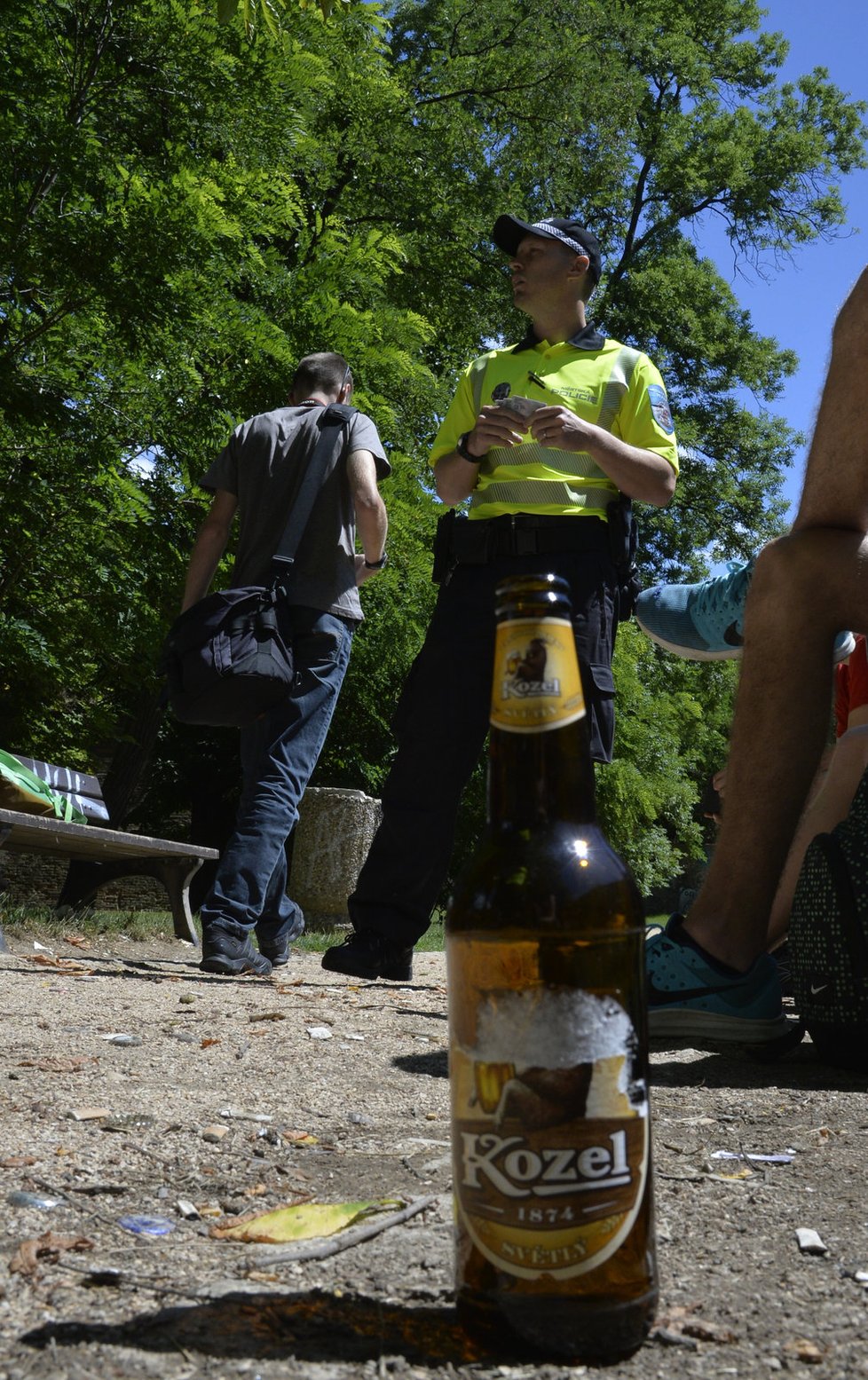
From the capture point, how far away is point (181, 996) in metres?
4.02

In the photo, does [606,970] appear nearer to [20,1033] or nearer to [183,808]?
[20,1033]

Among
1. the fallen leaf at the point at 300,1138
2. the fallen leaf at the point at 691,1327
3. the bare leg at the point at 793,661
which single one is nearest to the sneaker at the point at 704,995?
the bare leg at the point at 793,661

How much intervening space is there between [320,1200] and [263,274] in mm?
8676

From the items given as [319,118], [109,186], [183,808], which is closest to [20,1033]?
[109,186]

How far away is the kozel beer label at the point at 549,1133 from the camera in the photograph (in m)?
1.18

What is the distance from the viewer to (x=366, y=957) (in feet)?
13.0

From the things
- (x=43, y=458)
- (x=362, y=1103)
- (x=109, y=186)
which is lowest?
(x=362, y=1103)

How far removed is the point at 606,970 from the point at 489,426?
273 centimetres

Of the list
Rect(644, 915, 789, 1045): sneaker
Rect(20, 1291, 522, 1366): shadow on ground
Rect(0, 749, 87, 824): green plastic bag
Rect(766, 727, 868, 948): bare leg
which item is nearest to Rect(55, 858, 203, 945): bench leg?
Rect(0, 749, 87, 824): green plastic bag

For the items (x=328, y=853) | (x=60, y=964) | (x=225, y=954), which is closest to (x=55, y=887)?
(x=328, y=853)

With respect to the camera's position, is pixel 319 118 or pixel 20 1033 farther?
pixel 319 118

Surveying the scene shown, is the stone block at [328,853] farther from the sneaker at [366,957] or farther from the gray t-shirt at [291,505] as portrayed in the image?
the sneaker at [366,957]

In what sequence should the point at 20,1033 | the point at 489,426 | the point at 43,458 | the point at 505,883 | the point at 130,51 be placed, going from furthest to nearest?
the point at 130,51
the point at 43,458
the point at 489,426
the point at 20,1033
the point at 505,883

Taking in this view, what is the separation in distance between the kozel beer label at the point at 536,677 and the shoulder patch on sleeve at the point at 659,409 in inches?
113
